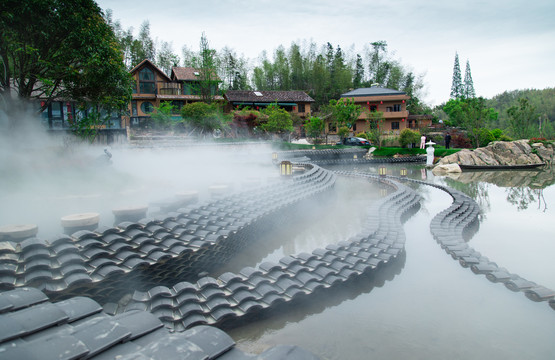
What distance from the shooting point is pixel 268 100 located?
1476 inches

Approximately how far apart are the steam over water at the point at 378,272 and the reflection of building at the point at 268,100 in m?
26.7

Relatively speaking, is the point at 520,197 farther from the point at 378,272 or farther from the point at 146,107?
the point at 146,107

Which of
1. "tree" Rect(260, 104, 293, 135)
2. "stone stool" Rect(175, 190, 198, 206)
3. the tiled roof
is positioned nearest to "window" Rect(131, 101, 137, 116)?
"tree" Rect(260, 104, 293, 135)

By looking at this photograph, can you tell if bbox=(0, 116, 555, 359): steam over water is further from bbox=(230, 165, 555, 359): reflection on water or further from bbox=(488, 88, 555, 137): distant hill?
bbox=(488, 88, 555, 137): distant hill

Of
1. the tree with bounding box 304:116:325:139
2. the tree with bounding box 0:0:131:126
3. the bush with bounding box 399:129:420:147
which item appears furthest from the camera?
A: the tree with bounding box 304:116:325:139

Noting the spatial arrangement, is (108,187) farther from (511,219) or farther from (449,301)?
(511,219)

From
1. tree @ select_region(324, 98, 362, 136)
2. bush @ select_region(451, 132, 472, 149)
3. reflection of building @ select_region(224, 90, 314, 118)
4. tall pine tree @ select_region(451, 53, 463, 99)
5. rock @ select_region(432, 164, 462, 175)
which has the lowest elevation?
rock @ select_region(432, 164, 462, 175)

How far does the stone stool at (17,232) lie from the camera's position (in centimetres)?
358

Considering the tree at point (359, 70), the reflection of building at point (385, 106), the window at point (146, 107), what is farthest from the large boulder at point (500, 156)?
the tree at point (359, 70)

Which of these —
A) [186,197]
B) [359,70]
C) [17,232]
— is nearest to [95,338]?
[17,232]

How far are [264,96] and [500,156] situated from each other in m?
24.2

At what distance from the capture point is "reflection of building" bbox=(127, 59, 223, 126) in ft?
106

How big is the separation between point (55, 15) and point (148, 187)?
17.1ft

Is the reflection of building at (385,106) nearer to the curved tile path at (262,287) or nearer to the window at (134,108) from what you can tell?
the window at (134,108)
